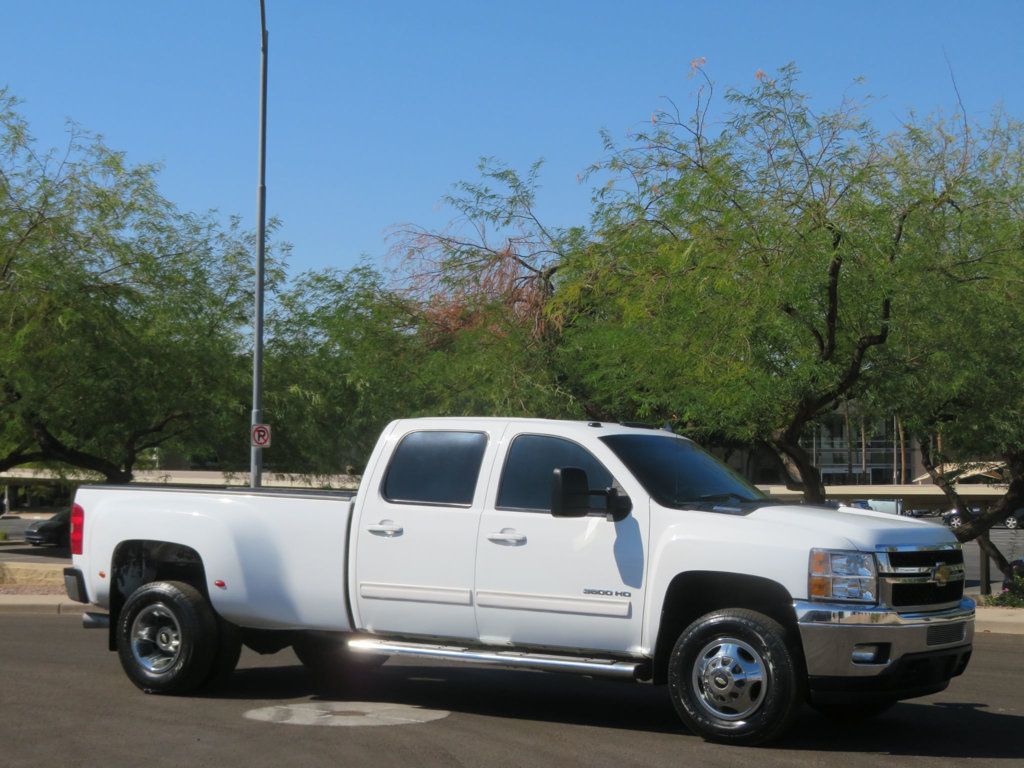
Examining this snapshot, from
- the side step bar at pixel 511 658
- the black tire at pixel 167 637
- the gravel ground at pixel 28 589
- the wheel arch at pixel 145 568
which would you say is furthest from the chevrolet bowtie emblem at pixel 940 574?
the gravel ground at pixel 28 589

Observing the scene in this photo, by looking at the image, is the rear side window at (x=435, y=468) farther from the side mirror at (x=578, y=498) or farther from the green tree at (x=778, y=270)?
the green tree at (x=778, y=270)

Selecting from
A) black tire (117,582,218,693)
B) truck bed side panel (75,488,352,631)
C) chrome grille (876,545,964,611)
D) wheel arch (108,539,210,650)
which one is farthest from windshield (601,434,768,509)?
wheel arch (108,539,210,650)

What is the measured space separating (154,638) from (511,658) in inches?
117

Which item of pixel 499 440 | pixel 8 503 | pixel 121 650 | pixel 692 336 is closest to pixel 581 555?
pixel 499 440

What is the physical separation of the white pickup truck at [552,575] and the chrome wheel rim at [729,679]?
0.01 metres

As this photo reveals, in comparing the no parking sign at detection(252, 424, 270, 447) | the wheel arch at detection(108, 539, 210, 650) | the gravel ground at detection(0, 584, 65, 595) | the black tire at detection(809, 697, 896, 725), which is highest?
the no parking sign at detection(252, 424, 270, 447)

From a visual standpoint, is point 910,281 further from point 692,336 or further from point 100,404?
point 100,404

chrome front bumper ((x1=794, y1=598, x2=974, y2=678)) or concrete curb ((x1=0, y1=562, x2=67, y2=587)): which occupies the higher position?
chrome front bumper ((x1=794, y1=598, x2=974, y2=678))

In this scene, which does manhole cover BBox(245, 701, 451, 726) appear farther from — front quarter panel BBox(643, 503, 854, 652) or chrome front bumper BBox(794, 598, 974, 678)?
chrome front bumper BBox(794, 598, 974, 678)

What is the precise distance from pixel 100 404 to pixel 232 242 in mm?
6339

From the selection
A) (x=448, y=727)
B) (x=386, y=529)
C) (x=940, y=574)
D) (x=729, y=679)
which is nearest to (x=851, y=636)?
(x=729, y=679)

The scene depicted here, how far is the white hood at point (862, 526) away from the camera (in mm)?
7520

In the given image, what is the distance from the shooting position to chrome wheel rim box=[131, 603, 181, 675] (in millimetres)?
9539

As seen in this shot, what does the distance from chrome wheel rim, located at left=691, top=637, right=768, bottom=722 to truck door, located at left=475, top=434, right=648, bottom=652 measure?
0.48 m
